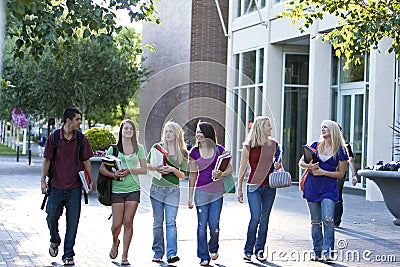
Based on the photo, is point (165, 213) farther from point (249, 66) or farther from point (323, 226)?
point (249, 66)

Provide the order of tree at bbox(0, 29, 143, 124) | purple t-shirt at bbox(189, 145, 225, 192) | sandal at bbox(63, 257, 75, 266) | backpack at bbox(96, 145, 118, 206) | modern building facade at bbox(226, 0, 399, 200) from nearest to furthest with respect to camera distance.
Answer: sandal at bbox(63, 257, 75, 266) < backpack at bbox(96, 145, 118, 206) < purple t-shirt at bbox(189, 145, 225, 192) < modern building facade at bbox(226, 0, 399, 200) < tree at bbox(0, 29, 143, 124)

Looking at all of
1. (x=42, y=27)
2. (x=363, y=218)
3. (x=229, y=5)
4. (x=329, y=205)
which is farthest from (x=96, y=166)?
(x=229, y=5)

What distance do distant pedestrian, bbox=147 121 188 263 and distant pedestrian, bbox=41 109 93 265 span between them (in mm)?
820

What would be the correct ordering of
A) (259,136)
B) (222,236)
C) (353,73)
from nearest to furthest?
(259,136) → (222,236) → (353,73)

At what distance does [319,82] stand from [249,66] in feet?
16.8

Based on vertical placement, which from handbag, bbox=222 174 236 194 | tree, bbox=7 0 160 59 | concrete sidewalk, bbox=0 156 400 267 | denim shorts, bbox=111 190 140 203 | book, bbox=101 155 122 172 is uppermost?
tree, bbox=7 0 160 59

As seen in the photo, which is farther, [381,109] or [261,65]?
[261,65]

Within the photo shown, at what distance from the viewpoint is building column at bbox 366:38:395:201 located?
1912 centimetres

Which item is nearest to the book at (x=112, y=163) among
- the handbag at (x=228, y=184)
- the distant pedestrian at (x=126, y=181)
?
the distant pedestrian at (x=126, y=181)

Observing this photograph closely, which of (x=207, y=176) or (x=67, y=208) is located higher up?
(x=207, y=176)

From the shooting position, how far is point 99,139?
1964 centimetres

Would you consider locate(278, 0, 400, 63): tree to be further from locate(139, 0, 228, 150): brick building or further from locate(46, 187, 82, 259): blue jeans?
locate(139, 0, 228, 150): brick building

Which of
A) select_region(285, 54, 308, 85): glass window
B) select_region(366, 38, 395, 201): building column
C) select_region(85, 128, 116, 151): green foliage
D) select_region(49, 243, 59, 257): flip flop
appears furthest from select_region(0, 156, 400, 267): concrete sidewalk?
select_region(285, 54, 308, 85): glass window

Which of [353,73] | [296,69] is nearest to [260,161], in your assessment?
[353,73]
